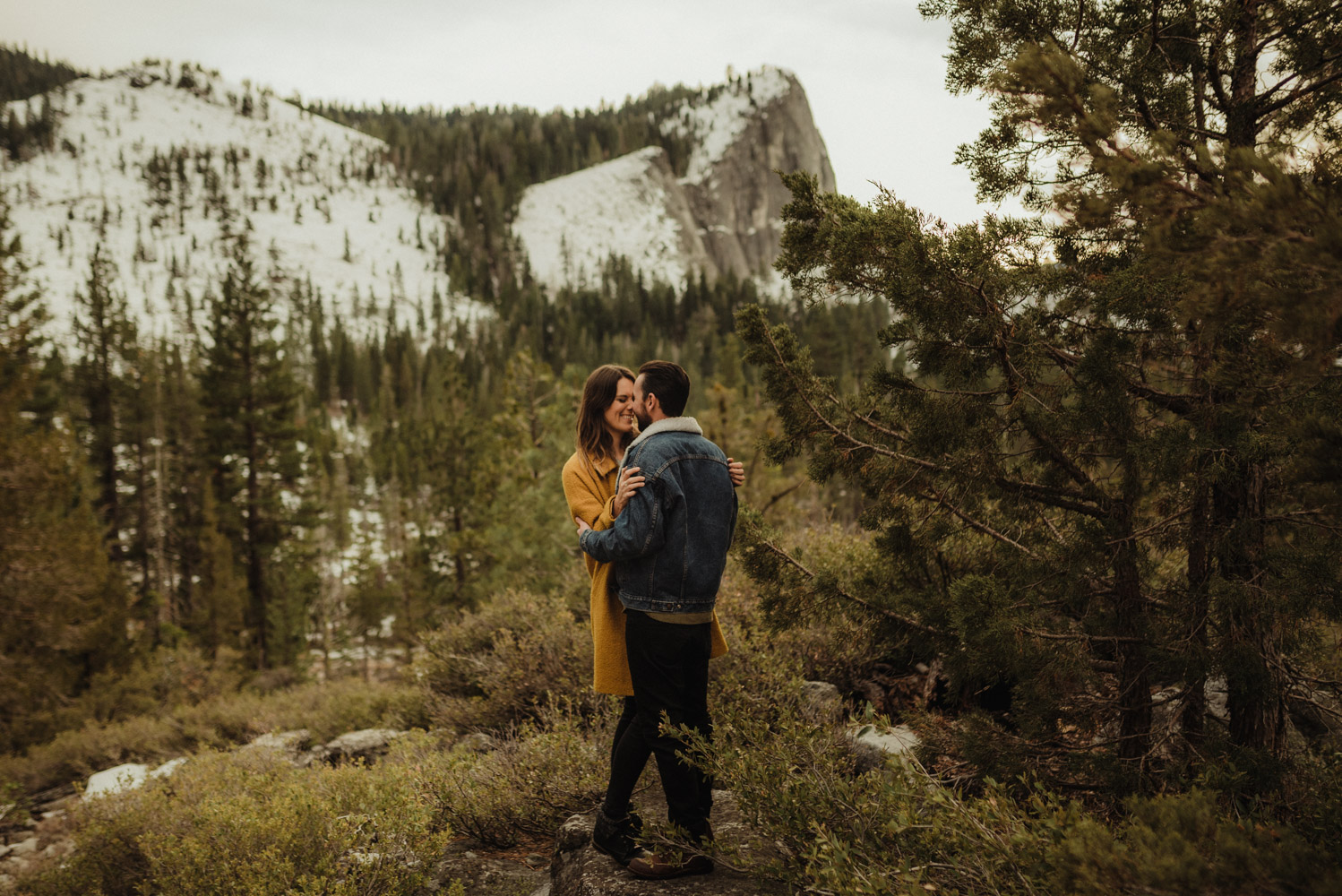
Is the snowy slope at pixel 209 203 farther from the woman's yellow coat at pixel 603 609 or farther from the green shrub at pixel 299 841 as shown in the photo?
the woman's yellow coat at pixel 603 609

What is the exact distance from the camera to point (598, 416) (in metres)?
3.28

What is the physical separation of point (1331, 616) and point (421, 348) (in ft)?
340

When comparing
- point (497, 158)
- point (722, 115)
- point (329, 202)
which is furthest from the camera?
point (722, 115)

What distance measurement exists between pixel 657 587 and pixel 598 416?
2.81 ft

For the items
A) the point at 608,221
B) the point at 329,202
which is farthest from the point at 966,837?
the point at 329,202

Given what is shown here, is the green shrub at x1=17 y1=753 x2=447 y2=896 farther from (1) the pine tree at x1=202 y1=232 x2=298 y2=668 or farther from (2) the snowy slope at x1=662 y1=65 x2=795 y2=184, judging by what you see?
(2) the snowy slope at x1=662 y1=65 x2=795 y2=184

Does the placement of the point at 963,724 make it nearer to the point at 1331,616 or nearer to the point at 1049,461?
the point at 1049,461

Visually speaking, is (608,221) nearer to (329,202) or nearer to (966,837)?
(329,202)

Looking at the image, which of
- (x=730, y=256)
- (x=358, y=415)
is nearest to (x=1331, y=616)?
(x=358, y=415)

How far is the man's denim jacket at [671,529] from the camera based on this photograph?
2773 mm

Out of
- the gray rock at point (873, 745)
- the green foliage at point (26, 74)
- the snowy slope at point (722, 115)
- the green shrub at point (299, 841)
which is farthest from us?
the green foliage at point (26, 74)

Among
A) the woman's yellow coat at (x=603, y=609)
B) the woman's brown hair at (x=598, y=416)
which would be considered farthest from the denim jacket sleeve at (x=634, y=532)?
the woman's brown hair at (x=598, y=416)

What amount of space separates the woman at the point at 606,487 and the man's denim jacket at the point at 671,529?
101mm

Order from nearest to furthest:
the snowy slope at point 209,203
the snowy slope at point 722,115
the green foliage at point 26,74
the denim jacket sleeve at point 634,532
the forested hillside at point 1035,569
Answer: the forested hillside at point 1035,569, the denim jacket sleeve at point 634,532, the snowy slope at point 209,203, the snowy slope at point 722,115, the green foliage at point 26,74
